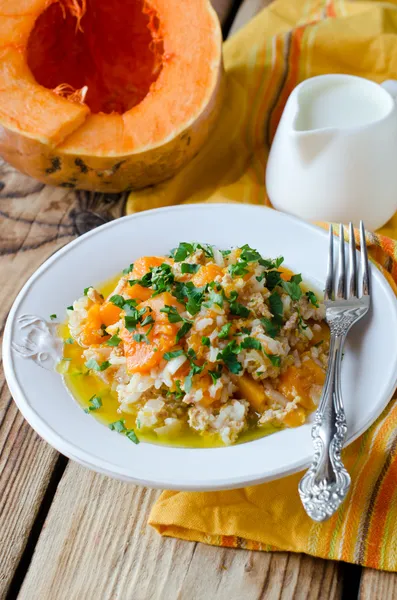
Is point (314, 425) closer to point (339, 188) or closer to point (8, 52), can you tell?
point (339, 188)

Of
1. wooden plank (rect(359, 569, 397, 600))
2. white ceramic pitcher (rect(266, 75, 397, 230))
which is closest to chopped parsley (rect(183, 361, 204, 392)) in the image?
wooden plank (rect(359, 569, 397, 600))

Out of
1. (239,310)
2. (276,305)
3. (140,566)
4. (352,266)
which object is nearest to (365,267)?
(352,266)

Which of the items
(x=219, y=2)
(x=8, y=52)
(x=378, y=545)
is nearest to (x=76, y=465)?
(x=378, y=545)

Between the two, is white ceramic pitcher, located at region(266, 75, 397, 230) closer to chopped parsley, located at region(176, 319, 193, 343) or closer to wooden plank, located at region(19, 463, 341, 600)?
chopped parsley, located at region(176, 319, 193, 343)

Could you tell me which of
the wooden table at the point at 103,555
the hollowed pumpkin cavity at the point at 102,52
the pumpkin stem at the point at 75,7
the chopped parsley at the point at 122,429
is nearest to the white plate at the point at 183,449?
the chopped parsley at the point at 122,429

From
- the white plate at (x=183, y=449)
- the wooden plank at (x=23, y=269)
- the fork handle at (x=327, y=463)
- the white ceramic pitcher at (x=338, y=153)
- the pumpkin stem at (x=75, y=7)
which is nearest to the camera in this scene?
the fork handle at (x=327, y=463)

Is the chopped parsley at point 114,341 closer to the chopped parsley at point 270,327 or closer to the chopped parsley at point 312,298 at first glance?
the chopped parsley at point 270,327
